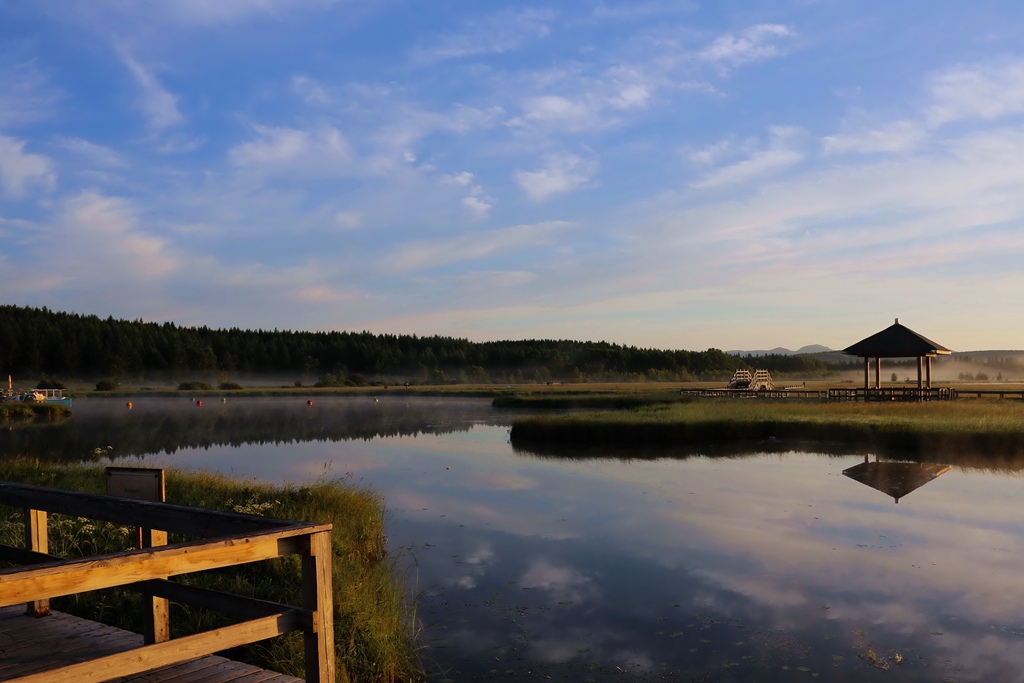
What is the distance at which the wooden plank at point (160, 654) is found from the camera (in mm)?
4207

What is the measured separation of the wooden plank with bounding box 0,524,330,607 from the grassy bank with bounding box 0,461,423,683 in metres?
2.76

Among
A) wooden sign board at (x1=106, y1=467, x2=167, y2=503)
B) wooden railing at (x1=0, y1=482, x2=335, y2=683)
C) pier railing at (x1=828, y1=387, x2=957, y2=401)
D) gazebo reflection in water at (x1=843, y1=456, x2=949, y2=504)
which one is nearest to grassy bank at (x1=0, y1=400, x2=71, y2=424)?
gazebo reflection in water at (x1=843, y1=456, x2=949, y2=504)

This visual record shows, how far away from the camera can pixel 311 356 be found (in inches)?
6280

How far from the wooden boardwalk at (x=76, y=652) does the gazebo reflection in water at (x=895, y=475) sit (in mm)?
16507

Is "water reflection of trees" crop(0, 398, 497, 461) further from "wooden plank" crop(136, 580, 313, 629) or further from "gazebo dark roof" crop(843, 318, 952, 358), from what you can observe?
"wooden plank" crop(136, 580, 313, 629)

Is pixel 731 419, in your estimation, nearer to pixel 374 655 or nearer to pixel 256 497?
pixel 256 497

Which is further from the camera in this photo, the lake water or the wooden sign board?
the lake water

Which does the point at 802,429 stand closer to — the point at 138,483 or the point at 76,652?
the point at 138,483

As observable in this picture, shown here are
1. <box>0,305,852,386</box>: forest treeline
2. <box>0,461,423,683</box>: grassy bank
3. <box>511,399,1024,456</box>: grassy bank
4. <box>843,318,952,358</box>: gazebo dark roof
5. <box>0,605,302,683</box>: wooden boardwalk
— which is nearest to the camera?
<box>0,605,302,683</box>: wooden boardwalk

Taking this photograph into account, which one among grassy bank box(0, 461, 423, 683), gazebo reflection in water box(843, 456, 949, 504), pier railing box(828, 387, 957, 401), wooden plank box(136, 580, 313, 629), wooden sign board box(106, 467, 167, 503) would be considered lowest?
gazebo reflection in water box(843, 456, 949, 504)

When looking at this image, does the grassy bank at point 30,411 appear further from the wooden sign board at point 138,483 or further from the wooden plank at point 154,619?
the wooden plank at point 154,619

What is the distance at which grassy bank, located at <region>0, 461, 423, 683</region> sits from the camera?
7.79 meters

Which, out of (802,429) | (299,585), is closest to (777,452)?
(802,429)

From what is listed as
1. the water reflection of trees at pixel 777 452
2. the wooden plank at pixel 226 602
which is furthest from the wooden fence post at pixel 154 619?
the water reflection of trees at pixel 777 452
